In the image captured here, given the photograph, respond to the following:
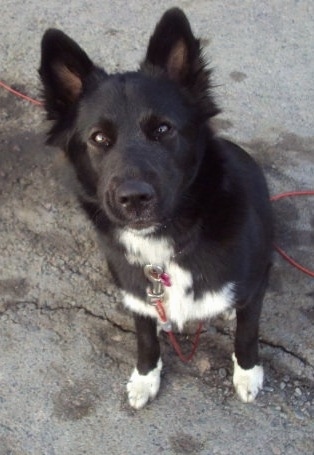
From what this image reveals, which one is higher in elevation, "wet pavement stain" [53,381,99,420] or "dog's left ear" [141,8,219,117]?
"dog's left ear" [141,8,219,117]

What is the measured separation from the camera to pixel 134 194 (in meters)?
2.18

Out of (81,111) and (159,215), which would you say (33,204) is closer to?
(81,111)

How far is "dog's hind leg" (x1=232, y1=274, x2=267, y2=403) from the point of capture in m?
2.77

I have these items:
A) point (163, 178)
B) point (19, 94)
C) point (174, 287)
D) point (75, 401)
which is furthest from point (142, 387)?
point (19, 94)

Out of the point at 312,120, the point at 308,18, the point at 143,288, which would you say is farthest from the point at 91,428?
the point at 308,18

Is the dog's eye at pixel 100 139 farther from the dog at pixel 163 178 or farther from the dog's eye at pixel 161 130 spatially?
the dog's eye at pixel 161 130

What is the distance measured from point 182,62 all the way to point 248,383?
4.70ft

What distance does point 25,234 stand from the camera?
3.69 meters

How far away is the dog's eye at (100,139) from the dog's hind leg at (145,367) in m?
0.83

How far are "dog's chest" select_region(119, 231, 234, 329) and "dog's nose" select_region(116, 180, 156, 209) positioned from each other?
0.33m

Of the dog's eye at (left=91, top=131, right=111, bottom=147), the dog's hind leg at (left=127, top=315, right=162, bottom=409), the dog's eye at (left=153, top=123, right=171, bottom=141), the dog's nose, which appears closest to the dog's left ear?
the dog's eye at (left=153, top=123, right=171, bottom=141)

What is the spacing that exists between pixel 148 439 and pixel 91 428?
26 cm

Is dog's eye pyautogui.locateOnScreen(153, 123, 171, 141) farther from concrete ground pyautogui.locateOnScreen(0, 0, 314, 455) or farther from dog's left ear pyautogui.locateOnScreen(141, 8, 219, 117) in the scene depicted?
concrete ground pyautogui.locateOnScreen(0, 0, 314, 455)

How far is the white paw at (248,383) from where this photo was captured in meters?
2.89
